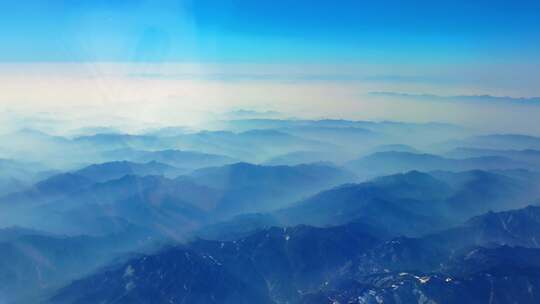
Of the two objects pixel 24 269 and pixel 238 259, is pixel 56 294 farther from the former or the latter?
pixel 238 259

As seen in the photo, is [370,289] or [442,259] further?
[442,259]

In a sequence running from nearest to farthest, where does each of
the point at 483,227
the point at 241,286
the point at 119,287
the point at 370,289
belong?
1. the point at 370,289
2. the point at 119,287
3. the point at 241,286
4. the point at 483,227

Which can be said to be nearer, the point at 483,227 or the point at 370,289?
the point at 370,289

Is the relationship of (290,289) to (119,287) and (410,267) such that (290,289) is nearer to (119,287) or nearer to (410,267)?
(410,267)

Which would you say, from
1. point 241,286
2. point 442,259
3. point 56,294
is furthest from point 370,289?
point 56,294

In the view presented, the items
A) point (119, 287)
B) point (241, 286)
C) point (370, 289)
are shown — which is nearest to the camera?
point (370, 289)

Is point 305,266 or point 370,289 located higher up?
point 370,289

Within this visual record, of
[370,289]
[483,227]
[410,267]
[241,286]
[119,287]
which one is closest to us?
[370,289]

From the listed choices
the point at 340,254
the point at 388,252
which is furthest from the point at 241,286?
the point at 388,252

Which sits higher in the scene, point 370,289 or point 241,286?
point 370,289
